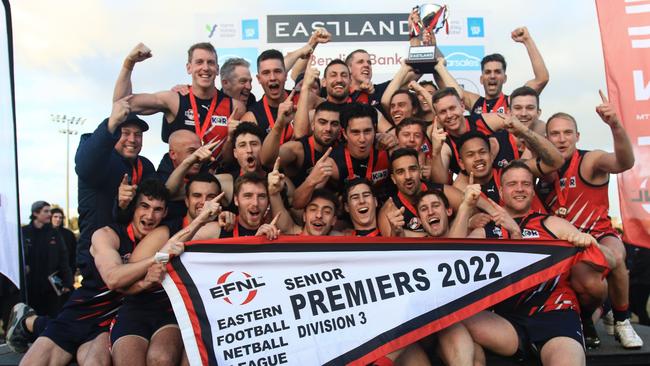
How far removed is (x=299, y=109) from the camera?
545cm

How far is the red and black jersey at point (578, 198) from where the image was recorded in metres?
5.16

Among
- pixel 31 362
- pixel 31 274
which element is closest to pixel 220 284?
pixel 31 362

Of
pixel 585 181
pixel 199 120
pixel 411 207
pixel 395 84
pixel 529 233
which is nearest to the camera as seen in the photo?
pixel 529 233

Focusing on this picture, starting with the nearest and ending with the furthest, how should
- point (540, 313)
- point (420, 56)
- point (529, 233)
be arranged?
point (540, 313), point (529, 233), point (420, 56)

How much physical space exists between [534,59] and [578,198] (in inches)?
83.9

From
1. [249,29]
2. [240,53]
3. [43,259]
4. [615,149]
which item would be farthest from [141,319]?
[249,29]

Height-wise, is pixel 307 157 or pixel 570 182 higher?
pixel 307 157

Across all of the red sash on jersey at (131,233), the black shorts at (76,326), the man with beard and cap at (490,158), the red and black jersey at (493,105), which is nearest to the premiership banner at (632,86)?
the red and black jersey at (493,105)

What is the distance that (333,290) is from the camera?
400cm

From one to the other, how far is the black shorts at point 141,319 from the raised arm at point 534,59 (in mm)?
4774

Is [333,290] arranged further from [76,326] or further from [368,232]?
[76,326]

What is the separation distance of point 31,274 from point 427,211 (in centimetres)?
647

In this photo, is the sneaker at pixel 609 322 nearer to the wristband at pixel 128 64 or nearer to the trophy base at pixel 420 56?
the trophy base at pixel 420 56

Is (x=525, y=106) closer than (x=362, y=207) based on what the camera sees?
No
